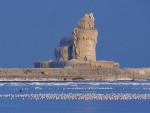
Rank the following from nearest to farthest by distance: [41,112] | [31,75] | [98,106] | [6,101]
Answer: [41,112], [98,106], [6,101], [31,75]

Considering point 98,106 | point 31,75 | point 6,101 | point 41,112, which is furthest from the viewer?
point 31,75

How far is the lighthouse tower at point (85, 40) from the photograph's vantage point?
115562 mm

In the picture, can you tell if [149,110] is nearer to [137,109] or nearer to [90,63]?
[137,109]

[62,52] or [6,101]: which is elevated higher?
[62,52]

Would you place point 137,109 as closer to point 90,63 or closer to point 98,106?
point 98,106

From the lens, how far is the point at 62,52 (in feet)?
386

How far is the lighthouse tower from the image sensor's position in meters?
116

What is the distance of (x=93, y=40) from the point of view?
4587 inches

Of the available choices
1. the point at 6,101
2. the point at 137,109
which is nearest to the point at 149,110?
the point at 137,109

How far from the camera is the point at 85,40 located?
383ft

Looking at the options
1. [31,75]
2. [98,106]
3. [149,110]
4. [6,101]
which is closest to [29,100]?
[6,101]

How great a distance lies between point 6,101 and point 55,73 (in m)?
56.8

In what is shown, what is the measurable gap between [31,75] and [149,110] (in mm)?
63350

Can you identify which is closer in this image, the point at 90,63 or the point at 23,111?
the point at 23,111
